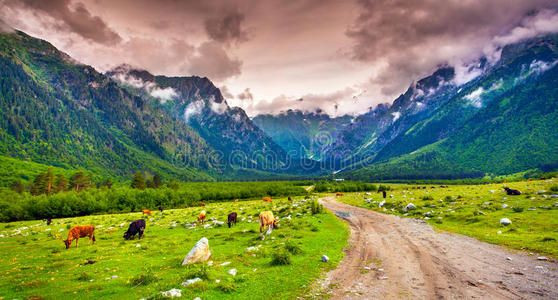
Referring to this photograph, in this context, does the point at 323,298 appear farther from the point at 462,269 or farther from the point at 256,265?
the point at 462,269

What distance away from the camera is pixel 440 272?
12.1 metres

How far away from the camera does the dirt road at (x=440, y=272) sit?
9.73m

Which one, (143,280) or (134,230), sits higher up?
(143,280)

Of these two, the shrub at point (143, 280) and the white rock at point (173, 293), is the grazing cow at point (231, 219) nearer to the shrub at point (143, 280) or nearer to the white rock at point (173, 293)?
the shrub at point (143, 280)

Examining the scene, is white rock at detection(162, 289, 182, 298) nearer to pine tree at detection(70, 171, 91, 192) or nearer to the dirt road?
the dirt road

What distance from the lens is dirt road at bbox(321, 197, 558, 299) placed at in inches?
383

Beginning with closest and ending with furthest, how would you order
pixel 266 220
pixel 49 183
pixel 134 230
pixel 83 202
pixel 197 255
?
pixel 197 255 → pixel 266 220 → pixel 134 230 → pixel 83 202 → pixel 49 183

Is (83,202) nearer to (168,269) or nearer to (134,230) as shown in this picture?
(134,230)

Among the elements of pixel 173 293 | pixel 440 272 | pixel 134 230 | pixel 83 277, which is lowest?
pixel 134 230

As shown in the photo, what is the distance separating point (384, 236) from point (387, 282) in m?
11.5

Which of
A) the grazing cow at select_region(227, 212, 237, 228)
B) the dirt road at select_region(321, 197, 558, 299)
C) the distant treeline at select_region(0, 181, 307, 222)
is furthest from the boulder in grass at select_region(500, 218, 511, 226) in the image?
the distant treeline at select_region(0, 181, 307, 222)

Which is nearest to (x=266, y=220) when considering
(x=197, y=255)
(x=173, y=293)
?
(x=197, y=255)

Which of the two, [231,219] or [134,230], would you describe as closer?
[134,230]

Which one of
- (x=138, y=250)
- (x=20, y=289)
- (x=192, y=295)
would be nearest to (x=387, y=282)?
(x=192, y=295)
